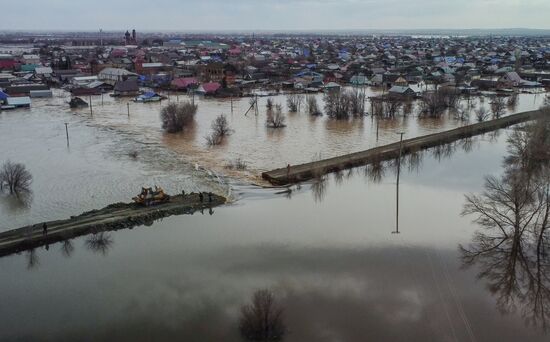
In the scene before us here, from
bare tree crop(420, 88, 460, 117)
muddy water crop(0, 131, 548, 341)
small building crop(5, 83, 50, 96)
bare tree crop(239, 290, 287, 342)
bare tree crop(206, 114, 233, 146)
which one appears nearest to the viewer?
bare tree crop(239, 290, 287, 342)

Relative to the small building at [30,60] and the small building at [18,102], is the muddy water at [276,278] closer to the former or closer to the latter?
the small building at [18,102]

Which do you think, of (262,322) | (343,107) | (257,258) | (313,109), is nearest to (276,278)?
(257,258)

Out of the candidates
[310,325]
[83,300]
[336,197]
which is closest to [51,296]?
[83,300]

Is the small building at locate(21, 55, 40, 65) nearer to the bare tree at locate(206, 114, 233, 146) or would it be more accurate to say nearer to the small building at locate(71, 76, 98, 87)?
the small building at locate(71, 76, 98, 87)

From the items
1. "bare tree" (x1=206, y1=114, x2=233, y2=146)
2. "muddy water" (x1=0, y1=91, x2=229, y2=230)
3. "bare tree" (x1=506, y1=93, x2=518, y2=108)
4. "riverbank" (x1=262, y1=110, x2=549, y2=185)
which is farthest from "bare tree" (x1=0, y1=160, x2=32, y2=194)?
"bare tree" (x1=506, y1=93, x2=518, y2=108)

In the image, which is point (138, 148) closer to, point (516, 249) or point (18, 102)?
point (18, 102)

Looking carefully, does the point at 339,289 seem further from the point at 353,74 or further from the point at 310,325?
the point at 353,74
